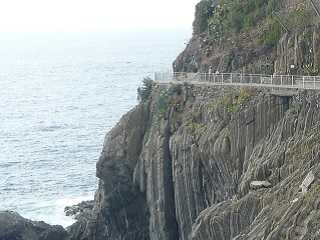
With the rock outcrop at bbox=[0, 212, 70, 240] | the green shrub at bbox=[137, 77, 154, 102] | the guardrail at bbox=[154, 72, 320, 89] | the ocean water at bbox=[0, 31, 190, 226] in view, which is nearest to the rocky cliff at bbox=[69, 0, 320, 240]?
the green shrub at bbox=[137, 77, 154, 102]

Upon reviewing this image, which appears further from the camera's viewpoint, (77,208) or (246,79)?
(77,208)

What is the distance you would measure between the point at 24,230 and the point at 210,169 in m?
22.4

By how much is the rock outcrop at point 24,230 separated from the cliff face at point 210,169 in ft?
5.48

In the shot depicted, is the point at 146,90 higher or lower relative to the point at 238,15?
lower

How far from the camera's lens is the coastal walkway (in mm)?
50006

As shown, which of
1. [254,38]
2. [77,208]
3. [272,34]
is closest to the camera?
[272,34]

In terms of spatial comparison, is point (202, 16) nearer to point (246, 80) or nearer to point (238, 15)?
point (238, 15)

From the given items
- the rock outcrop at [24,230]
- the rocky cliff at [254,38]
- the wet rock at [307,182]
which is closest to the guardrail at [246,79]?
the rocky cliff at [254,38]

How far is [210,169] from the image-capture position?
176 feet

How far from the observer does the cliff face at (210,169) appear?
41625 millimetres

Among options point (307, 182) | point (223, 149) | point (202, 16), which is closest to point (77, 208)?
point (202, 16)

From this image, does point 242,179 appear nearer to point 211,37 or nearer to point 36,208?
point 211,37

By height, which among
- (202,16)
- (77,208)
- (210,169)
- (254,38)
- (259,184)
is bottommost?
(77,208)

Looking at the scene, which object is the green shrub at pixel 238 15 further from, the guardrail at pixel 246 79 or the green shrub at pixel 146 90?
the green shrub at pixel 146 90
